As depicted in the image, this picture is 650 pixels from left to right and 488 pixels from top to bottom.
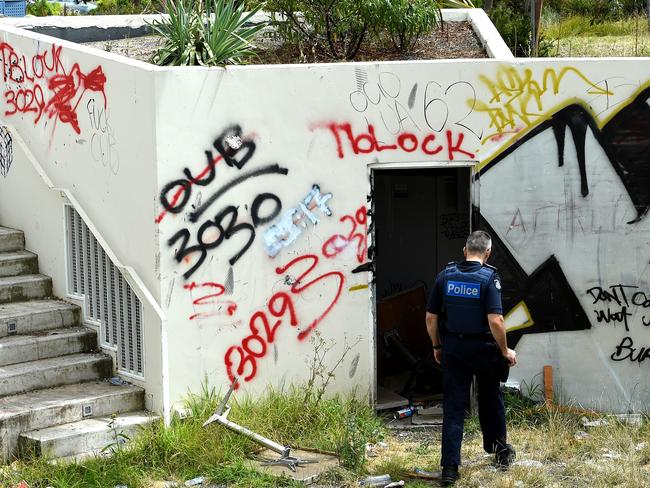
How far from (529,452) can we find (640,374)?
1.65m

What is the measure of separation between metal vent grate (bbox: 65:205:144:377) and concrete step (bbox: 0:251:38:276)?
58cm

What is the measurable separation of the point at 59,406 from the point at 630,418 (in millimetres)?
4633

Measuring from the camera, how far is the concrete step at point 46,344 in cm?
861

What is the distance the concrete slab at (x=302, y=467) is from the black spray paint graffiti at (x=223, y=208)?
5.15ft

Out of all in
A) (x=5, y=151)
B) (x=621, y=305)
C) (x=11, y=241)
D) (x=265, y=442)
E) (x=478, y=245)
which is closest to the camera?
(x=478, y=245)

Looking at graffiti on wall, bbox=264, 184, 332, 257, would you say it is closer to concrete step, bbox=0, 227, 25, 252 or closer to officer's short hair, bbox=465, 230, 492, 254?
officer's short hair, bbox=465, 230, 492, 254

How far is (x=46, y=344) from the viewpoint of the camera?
8789 millimetres

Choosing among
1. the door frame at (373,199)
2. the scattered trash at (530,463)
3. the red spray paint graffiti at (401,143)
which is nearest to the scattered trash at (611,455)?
the scattered trash at (530,463)

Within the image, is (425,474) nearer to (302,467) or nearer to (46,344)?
(302,467)

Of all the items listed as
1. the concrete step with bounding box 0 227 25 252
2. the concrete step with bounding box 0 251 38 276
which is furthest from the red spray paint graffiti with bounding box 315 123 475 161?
the concrete step with bounding box 0 227 25 252

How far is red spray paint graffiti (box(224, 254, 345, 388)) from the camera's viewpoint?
8625mm

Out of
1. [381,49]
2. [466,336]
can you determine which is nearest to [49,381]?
[466,336]

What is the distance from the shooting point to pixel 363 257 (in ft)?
29.0

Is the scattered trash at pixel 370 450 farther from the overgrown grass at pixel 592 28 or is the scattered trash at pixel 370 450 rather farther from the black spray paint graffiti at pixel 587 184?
the overgrown grass at pixel 592 28
